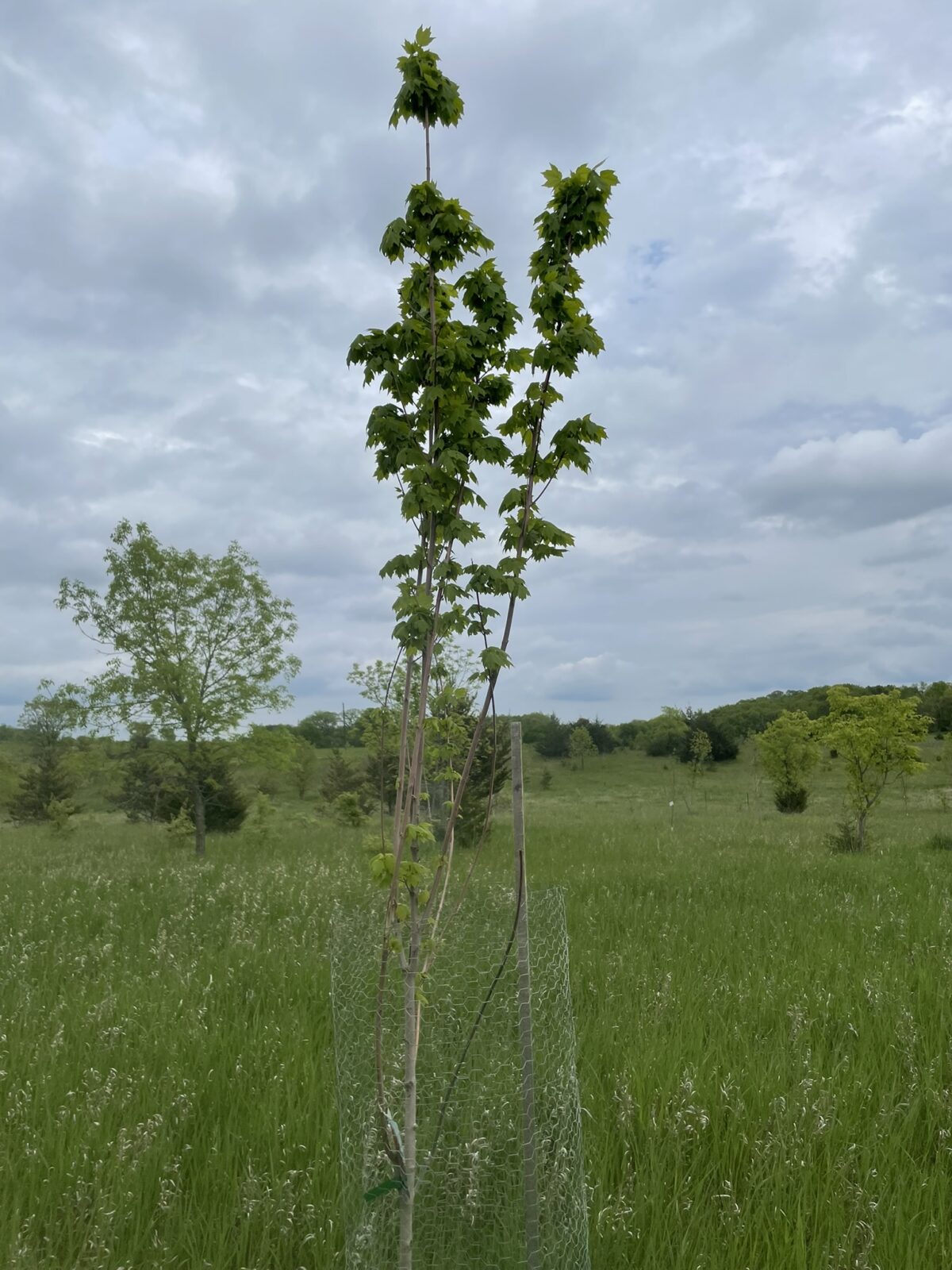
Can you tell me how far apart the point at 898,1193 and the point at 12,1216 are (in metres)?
4.29

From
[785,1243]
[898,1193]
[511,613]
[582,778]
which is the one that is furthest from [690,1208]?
[582,778]

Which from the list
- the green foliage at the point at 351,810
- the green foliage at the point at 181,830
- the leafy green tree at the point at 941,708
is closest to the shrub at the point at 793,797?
the green foliage at the point at 351,810

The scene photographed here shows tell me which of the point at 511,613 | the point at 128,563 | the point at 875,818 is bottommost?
the point at 875,818

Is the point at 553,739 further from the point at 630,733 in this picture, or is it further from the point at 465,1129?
the point at 465,1129

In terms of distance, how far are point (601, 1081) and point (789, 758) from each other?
34.0 meters

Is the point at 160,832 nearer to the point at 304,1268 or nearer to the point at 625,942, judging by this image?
the point at 625,942

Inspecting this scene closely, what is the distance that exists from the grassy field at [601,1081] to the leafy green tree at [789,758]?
968 inches

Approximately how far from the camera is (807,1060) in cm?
501

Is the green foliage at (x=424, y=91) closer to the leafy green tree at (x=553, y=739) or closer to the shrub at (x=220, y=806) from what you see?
the shrub at (x=220, y=806)

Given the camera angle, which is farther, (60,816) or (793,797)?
(793,797)

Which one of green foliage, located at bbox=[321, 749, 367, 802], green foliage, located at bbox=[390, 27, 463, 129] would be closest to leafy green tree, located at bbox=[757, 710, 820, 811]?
green foliage, located at bbox=[321, 749, 367, 802]

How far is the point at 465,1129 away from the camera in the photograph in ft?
14.8

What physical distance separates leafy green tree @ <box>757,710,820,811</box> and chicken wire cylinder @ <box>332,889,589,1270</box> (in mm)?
29836

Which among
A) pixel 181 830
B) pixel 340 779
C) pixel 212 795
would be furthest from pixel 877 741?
pixel 340 779
